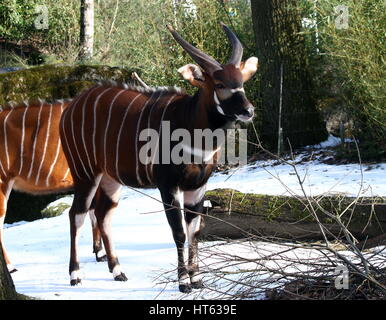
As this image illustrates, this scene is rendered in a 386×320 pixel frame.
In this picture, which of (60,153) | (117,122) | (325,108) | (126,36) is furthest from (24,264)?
(126,36)

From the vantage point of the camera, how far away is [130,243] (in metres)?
6.21

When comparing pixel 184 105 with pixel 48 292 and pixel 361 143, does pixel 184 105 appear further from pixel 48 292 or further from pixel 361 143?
pixel 361 143

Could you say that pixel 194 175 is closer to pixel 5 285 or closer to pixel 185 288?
pixel 185 288

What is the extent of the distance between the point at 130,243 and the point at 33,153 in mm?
1059

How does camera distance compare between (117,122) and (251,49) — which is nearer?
(117,122)

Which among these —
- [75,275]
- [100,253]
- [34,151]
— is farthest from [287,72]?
[75,275]

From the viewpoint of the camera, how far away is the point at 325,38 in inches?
355

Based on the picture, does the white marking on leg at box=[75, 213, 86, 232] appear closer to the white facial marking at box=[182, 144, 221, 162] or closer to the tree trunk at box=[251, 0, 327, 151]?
the white facial marking at box=[182, 144, 221, 162]

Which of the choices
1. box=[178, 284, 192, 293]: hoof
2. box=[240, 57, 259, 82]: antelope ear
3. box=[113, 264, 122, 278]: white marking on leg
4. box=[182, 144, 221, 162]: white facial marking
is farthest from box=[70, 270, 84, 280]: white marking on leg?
box=[240, 57, 259, 82]: antelope ear

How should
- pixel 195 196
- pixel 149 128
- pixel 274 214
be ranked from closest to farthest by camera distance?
1. pixel 195 196
2. pixel 149 128
3. pixel 274 214

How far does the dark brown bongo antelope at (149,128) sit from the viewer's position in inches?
187

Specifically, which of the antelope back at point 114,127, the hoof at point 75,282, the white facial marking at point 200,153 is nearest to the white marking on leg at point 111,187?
the antelope back at point 114,127

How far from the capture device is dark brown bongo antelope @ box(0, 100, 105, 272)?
6125 millimetres

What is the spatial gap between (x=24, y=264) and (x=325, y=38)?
15.8ft
